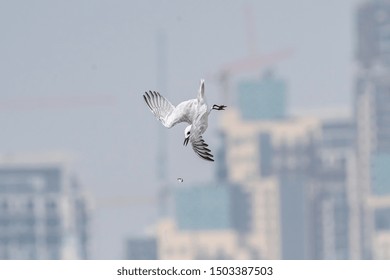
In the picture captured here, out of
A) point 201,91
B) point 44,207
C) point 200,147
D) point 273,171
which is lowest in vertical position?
point 44,207

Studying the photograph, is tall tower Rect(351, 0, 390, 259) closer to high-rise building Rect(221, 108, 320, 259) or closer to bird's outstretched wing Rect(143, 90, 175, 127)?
high-rise building Rect(221, 108, 320, 259)

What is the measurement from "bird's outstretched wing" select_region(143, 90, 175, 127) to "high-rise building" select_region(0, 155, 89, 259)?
16854 cm

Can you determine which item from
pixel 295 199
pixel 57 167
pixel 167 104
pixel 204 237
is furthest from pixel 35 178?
pixel 167 104

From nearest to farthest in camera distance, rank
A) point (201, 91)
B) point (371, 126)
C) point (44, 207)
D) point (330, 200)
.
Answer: point (201, 91)
point (330, 200)
point (371, 126)
point (44, 207)

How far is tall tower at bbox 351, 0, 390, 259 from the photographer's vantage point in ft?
549

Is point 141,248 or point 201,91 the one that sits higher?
point 201,91

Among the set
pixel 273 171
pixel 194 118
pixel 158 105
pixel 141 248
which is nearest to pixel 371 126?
pixel 273 171

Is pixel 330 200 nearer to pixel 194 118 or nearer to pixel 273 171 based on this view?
pixel 273 171

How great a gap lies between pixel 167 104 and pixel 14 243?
6597 inches

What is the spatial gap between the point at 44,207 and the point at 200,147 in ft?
576

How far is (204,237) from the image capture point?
566 ft

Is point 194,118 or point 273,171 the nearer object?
point 194,118

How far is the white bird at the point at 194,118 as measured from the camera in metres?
6.14

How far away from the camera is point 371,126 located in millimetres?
173000
